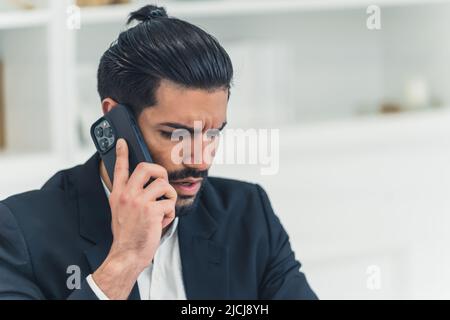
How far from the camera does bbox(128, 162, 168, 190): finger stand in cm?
70

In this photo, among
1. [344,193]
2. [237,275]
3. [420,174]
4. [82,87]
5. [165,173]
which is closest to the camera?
[165,173]

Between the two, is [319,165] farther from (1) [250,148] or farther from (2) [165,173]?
(2) [165,173]

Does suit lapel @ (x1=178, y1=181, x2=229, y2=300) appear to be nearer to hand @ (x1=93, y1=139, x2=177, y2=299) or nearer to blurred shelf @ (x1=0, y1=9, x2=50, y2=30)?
hand @ (x1=93, y1=139, x2=177, y2=299)

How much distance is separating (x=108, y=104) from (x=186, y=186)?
11cm

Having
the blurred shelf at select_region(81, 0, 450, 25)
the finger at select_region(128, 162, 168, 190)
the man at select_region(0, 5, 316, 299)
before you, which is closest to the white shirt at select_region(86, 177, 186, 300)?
the man at select_region(0, 5, 316, 299)

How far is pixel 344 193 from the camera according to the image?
3.77 ft

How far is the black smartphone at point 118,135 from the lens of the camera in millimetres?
716

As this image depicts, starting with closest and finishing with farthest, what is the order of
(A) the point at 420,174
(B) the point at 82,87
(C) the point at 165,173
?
(C) the point at 165,173 → (B) the point at 82,87 → (A) the point at 420,174

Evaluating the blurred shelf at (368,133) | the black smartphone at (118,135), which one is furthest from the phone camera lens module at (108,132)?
the blurred shelf at (368,133)

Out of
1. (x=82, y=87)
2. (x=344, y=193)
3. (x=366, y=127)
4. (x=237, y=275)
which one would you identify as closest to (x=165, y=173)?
(x=237, y=275)

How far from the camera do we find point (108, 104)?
2.40 feet

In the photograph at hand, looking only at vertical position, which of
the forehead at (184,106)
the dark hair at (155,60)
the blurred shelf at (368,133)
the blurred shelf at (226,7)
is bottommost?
the blurred shelf at (368,133)

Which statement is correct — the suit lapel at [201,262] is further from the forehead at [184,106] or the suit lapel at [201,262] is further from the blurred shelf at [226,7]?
the blurred shelf at [226,7]
